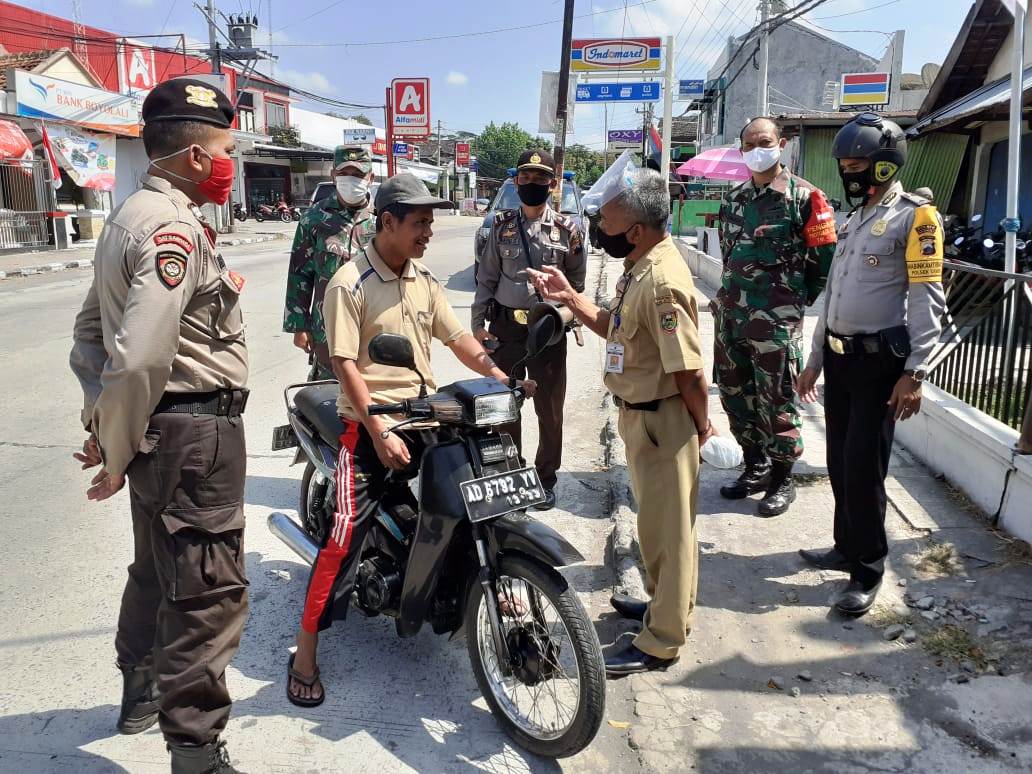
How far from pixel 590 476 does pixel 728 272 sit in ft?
5.32

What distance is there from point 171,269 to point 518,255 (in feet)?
8.98

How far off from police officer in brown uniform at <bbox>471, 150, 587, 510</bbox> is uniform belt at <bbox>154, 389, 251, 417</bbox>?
7.52 feet

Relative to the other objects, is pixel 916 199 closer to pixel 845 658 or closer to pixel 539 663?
pixel 845 658

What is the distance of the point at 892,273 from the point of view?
3338 millimetres

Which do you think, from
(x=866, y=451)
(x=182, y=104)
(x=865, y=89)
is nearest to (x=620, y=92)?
(x=866, y=451)

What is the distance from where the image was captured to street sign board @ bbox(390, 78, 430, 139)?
18.9 meters

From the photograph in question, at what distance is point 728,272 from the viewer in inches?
181

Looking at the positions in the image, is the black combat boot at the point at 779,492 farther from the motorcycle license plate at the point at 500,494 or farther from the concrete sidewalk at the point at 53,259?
the concrete sidewalk at the point at 53,259

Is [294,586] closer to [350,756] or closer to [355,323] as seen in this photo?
[350,756]

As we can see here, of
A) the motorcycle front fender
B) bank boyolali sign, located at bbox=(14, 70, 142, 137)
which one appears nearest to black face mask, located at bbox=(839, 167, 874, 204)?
the motorcycle front fender

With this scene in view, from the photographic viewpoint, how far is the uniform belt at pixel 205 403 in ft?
7.30

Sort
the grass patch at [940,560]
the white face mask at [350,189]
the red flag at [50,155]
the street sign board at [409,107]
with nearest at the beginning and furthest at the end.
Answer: the grass patch at [940,560] < the white face mask at [350,189] < the street sign board at [409,107] < the red flag at [50,155]

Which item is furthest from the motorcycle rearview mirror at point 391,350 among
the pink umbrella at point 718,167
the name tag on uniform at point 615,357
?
the pink umbrella at point 718,167

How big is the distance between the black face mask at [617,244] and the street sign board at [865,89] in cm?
2478
